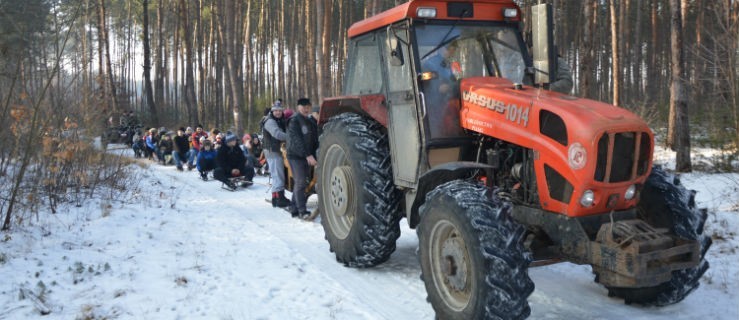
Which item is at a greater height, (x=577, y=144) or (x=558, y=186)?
(x=577, y=144)

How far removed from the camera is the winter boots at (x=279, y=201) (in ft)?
30.2

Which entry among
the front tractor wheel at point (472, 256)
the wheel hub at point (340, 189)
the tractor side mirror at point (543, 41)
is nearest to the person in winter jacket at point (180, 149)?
the wheel hub at point (340, 189)

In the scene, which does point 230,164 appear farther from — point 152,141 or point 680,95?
point 680,95

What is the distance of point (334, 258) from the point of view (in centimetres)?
586

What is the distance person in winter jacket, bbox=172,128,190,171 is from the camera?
1670cm

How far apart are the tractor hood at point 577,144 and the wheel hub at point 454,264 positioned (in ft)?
2.21

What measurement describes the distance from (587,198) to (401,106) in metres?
1.93

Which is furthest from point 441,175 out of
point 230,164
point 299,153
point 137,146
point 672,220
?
point 137,146

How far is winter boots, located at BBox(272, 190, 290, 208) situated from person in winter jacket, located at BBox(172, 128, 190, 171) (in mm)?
8163

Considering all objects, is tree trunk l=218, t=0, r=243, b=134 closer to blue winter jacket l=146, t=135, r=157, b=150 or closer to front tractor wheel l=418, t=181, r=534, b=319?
blue winter jacket l=146, t=135, r=157, b=150

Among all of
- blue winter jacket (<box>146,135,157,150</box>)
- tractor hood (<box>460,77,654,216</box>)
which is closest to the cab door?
tractor hood (<box>460,77,654,216</box>)

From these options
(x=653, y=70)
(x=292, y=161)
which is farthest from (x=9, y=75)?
(x=653, y=70)

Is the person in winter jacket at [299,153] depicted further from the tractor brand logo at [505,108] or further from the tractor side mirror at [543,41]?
the tractor side mirror at [543,41]

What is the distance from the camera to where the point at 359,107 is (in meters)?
5.71
